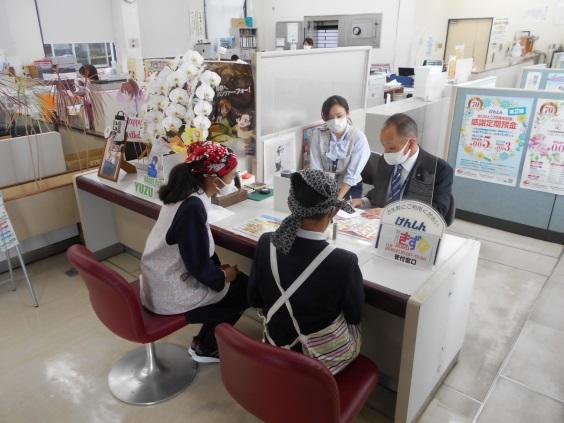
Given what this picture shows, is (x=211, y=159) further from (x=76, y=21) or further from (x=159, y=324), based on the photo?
(x=76, y=21)

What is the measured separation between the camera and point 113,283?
5.14 feet

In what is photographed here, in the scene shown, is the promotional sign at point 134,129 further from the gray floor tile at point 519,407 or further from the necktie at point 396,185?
the gray floor tile at point 519,407

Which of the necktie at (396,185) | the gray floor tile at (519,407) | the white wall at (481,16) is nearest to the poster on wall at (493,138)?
the gray floor tile at (519,407)

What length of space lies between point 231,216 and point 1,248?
1385 millimetres

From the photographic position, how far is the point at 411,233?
1.67m

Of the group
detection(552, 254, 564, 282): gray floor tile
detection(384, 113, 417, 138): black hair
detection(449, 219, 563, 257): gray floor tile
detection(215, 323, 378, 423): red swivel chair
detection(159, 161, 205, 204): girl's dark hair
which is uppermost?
detection(384, 113, 417, 138): black hair

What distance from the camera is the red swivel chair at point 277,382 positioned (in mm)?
1102

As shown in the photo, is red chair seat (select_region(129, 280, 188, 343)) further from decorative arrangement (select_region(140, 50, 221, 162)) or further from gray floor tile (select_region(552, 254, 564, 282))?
gray floor tile (select_region(552, 254, 564, 282))

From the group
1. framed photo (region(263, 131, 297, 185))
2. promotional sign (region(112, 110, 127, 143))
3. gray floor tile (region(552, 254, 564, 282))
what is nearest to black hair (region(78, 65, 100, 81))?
promotional sign (region(112, 110, 127, 143))

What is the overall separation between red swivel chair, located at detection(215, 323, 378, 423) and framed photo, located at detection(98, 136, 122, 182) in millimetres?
1766

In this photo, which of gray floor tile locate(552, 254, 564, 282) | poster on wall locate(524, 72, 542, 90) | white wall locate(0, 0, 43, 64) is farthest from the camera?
white wall locate(0, 0, 43, 64)

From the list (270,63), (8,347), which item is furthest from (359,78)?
(8,347)

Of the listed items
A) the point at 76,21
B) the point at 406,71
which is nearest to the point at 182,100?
the point at 406,71

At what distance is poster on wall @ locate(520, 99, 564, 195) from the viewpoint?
323 cm
